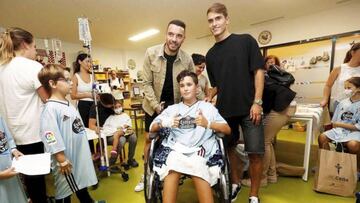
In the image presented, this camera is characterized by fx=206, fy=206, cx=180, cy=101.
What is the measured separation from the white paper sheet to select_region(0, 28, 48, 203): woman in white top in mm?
282

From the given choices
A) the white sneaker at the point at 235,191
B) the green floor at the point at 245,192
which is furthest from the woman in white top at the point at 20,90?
the white sneaker at the point at 235,191

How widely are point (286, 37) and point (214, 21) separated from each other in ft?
13.5

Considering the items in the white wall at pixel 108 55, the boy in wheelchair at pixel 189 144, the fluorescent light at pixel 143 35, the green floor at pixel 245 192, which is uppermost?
the fluorescent light at pixel 143 35

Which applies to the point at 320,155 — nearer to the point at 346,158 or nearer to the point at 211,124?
the point at 346,158

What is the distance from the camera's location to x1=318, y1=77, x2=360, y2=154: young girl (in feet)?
6.43

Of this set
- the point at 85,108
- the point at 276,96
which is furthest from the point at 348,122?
the point at 85,108

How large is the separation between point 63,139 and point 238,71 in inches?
52.2

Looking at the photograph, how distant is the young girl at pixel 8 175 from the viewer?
1.11m

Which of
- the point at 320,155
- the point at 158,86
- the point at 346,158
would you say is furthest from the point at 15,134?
the point at 346,158

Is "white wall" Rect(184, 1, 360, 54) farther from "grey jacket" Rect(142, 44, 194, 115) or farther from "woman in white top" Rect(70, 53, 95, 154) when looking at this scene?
"woman in white top" Rect(70, 53, 95, 154)

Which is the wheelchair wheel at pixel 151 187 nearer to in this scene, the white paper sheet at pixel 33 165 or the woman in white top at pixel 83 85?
the white paper sheet at pixel 33 165

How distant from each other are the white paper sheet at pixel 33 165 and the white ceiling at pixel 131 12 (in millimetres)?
3082

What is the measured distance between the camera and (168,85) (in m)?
1.86

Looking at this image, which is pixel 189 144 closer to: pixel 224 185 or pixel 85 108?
pixel 224 185
